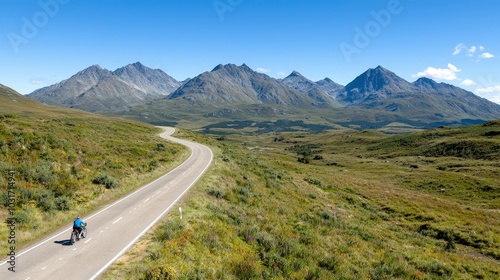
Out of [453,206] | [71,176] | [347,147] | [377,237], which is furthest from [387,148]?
[71,176]

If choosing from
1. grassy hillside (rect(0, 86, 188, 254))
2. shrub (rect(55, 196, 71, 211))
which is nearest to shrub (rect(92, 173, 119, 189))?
grassy hillside (rect(0, 86, 188, 254))

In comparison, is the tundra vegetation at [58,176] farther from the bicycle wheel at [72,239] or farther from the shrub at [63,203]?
the bicycle wheel at [72,239]

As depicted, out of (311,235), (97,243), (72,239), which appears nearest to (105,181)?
(72,239)

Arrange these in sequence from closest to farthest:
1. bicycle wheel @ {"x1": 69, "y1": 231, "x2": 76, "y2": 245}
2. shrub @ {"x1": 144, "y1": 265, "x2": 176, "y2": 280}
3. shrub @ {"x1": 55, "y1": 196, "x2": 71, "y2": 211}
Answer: shrub @ {"x1": 144, "y1": 265, "x2": 176, "y2": 280}, bicycle wheel @ {"x1": 69, "y1": 231, "x2": 76, "y2": 245}, shrub @ {"x1": 55, "y1": 196, "x2": 71, "y2": 211}

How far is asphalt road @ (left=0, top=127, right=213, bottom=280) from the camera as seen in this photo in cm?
1309

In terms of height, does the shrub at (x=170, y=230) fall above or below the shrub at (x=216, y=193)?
above

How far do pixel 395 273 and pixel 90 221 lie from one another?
20.1 metres

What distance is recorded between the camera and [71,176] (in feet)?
87.0

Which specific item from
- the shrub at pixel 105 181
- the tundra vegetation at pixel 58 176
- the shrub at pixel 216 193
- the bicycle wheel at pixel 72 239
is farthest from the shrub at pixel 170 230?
the shrub at pixel 105 181

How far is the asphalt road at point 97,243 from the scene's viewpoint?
1309 centimetres

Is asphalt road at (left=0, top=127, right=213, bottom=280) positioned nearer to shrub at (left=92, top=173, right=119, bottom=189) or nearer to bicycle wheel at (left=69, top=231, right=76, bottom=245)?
bicycle wheel at (left=69, top=231, right=76, bottom=245)

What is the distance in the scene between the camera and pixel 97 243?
52.9 feet

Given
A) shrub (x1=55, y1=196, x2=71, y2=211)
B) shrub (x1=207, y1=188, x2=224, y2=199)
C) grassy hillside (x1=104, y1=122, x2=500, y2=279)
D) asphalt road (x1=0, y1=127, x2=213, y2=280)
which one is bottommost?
grassy hillside (x1=104, y1=122, x2=500, y2=279)

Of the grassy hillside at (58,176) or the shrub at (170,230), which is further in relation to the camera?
the grassy hillside at (58,176)
